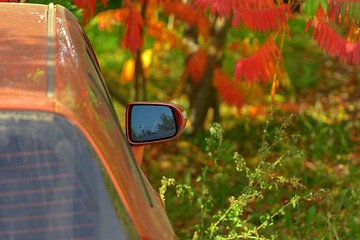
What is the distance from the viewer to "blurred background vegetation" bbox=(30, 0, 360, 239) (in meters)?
5.37

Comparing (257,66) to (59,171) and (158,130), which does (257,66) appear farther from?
(59,171)

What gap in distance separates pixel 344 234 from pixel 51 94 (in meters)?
3.26

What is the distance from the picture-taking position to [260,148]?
5.47m

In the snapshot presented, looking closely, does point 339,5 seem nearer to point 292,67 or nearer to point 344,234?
point 344,234

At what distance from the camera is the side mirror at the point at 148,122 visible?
11.9 ft

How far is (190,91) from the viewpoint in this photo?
8.66 meters

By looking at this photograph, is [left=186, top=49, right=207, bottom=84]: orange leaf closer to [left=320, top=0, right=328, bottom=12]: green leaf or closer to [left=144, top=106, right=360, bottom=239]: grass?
[left=144, top=106, right=360, bottom=239]: grass

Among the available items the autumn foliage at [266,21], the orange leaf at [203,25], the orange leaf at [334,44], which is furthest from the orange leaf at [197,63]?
the orange leaf at [334,44]

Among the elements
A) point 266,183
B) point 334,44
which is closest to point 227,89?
point 334,44

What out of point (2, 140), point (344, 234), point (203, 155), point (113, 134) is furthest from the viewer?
point (203, 155)

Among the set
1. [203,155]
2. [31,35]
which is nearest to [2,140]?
[31,35]

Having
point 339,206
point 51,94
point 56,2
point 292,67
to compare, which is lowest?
point 292,67

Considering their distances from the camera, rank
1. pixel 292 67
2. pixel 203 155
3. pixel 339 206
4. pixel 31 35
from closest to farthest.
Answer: pixel 31 35, pixel 339 206, pixel 203 155, pixel 292 67

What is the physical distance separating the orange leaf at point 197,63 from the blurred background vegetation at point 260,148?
46 millimetres
